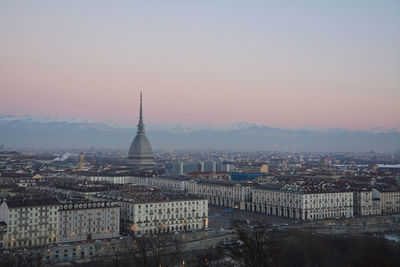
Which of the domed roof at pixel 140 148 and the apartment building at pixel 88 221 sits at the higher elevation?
the domed roof at pixel 140 148

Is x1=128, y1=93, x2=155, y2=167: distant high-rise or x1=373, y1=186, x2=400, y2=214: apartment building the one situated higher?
x1=128, y1=93, x2=155, y2=167: distant high-rise

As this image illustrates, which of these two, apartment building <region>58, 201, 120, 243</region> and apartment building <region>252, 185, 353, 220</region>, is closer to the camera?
apartment building <region>58, 201, 120, 243</region>

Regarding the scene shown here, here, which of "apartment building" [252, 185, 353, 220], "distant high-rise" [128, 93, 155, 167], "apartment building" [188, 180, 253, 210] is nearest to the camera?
"apartment building" [252, 185, 353, 220]

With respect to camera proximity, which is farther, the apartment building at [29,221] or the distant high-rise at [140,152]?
the distant high-rise at [140,152]

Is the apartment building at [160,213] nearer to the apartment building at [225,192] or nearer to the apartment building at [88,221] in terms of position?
the apartment building at [88,221]

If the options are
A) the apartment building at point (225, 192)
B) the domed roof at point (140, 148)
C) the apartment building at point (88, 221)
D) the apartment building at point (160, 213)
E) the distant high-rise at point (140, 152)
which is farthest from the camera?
the domed roof at point (140, 148)

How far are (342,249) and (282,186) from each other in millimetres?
26377

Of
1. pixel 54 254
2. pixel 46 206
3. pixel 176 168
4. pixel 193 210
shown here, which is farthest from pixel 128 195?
pixel 176 168

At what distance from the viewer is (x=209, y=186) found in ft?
296

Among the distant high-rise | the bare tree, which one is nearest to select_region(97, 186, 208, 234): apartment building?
the bare tree

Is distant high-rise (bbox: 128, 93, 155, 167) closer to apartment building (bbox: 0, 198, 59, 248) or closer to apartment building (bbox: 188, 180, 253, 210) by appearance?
apartment building (bbox: 188, 180, 253, 210)

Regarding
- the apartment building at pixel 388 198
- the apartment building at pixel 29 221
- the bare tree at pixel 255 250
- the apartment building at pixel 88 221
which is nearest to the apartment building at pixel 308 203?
the apartment building at pixel 388 198

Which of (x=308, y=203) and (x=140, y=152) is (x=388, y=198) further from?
(x=140, y=152)

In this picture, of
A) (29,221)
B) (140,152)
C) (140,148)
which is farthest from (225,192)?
(140,148)
